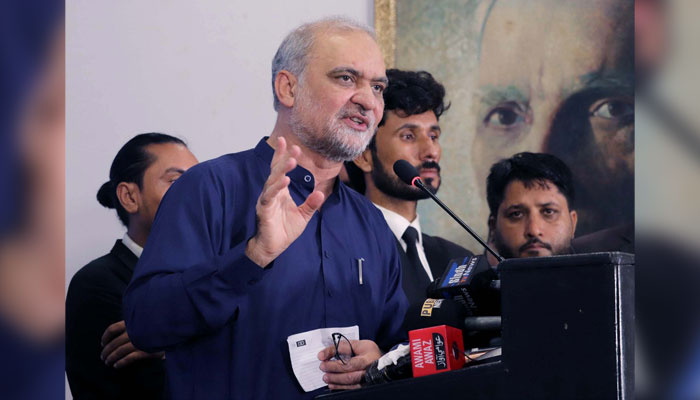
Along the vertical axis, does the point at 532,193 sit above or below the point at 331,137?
below

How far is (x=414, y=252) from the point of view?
350 cm

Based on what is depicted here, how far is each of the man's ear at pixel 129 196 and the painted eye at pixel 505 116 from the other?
4.70 ft

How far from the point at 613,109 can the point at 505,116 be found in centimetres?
45

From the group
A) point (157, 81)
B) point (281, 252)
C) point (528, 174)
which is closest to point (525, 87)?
point (528, 174)

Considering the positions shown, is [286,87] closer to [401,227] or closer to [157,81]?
[157,81]

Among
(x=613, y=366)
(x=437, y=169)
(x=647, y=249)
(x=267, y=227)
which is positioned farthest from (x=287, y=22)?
(x=647, y=249)

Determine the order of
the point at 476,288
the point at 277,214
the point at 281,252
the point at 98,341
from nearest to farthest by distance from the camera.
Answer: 1. the point at 476,288
2. the point at 277,214
3. the point at 281,252
4. the point at 98,341

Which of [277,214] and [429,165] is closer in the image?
[277,214]

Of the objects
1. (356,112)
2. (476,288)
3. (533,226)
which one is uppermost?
(356,112)

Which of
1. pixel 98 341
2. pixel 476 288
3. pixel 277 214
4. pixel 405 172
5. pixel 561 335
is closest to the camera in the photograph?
pixel 561 335

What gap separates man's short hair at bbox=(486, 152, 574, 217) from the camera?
10.6 feet

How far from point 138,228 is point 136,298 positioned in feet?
2.93

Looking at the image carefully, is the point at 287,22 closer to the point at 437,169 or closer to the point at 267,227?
the point at 437,169

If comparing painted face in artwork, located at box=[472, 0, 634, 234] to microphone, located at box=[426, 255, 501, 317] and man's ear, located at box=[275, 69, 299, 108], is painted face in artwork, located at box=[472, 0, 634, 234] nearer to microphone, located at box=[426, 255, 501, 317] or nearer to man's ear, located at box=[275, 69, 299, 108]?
man's ear, located at box=[275, 69, 299, 108]
